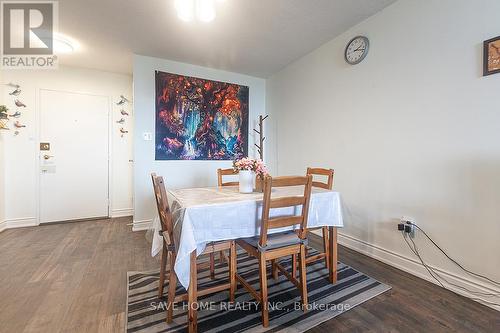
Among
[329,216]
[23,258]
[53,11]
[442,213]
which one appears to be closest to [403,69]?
[442,213]

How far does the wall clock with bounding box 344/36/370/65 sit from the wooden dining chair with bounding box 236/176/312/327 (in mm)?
1853

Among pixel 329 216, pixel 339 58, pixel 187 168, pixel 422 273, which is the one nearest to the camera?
pixel 329 216

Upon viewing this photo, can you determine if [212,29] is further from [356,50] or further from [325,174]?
[325,174]

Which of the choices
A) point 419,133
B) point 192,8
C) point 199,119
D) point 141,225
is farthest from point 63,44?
point 419,133

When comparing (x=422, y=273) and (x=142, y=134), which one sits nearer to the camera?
(x=422, y=273)

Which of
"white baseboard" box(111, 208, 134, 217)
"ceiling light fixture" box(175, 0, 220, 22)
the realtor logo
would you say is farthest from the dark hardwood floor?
the realtor logo

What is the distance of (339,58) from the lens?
9.60ft

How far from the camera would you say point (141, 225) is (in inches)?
137

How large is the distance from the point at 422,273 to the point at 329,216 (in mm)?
1039

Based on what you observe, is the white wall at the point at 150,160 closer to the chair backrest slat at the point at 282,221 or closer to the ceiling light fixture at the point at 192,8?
the ceiling light fixture at the point at 192,8

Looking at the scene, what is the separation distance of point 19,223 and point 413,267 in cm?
516

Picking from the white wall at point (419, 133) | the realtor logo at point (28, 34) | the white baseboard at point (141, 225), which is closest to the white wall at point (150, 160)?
the white baseboard at point (141, 225)

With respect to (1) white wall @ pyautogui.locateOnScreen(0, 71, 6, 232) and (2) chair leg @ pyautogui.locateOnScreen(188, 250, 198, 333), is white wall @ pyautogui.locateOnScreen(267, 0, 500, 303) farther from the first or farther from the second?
(1) white wall @ pyautogui.locateOnScreen(0, 71, 6, 232)

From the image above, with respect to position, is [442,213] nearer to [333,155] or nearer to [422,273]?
[422,273]
